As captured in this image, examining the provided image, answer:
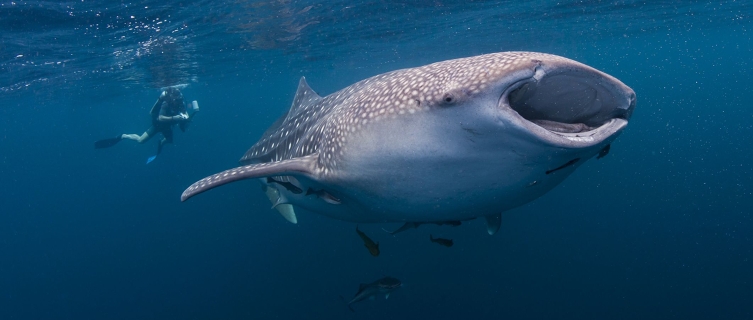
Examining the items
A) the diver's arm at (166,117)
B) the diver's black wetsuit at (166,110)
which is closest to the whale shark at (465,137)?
the diver's arm at (166,117)

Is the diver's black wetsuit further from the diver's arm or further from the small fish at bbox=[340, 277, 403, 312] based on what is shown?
the small fish at bbox=[340, 277, 403, 312]

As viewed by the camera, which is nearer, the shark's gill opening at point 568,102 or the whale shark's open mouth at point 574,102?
the whale shark's open mouth at point 574,102

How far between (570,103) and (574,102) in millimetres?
27

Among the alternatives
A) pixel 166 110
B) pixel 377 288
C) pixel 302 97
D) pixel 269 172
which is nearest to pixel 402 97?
pixel 269 172

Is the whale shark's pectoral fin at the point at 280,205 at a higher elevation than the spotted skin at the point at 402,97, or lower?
lower

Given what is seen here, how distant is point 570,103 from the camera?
2.84 m

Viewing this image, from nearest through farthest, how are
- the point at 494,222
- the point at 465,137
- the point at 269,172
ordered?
the point at 465,137 → the point at 269,172 → the point at 494,222

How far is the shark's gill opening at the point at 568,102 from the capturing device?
2500 millimetres

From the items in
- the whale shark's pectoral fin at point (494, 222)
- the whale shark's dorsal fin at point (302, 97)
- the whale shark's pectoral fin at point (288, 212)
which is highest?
the whale shark's dorsal fin at point (302, 97)

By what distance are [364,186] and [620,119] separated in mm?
1899

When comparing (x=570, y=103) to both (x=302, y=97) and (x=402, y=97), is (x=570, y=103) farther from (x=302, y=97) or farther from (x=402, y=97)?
(x=302, y=97)

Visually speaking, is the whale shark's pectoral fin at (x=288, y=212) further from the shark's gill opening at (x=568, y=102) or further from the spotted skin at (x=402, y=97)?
the shark's gill opening at (x=568, y=102)

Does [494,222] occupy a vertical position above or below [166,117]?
above

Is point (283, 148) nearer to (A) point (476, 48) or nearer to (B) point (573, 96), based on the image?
(B) point (573, 96)
